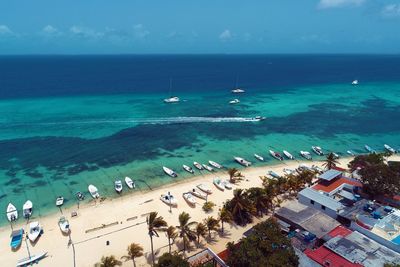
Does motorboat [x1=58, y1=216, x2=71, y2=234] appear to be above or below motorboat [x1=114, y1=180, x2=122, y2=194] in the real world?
below

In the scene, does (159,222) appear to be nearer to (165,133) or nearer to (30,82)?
(165,133)

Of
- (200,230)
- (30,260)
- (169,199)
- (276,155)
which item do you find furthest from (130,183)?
(276,155)

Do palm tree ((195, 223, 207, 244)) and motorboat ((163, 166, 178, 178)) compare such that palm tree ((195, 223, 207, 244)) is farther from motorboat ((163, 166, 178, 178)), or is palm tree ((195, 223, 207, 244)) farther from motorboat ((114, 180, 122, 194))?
motorboat ((163, 166, 178, 178))

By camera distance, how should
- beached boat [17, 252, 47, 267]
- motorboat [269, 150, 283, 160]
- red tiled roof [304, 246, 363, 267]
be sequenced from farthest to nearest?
1. motorboat [269, 150, 283, 160]
2. beached boat [17, 252, 47, 267]
3. red tiled roof [304, 246, 363, 267]

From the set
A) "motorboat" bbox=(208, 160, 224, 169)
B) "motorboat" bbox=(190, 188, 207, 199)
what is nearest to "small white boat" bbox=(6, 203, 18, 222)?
"motorboat" bbox=(190, 188, 207, 199)

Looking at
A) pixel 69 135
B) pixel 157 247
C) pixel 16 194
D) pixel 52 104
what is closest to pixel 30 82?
pixel 52 104

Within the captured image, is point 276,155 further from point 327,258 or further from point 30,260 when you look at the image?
point 30,260
